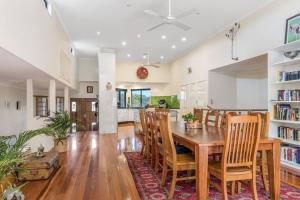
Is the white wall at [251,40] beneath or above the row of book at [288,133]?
above

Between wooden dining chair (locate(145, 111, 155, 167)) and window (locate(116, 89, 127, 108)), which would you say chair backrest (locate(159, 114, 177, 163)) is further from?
window (locate(116, 89, 127, 108))

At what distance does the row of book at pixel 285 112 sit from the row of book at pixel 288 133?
213 millimetres

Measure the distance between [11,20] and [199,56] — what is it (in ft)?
22.9

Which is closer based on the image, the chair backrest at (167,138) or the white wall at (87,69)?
the chair backrest at (167,138)

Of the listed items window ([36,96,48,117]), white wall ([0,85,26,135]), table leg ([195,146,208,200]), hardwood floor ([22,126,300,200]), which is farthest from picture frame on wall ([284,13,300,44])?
window ([36,96,48,117])

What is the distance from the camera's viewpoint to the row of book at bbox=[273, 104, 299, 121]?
4113 millimetres

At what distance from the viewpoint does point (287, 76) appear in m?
4.27

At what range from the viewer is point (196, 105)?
9078mm

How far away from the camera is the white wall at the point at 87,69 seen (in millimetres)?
11180

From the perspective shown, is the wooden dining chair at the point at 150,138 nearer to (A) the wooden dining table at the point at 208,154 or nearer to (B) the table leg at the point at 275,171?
(A) the wooden dining table at the point at 208,154

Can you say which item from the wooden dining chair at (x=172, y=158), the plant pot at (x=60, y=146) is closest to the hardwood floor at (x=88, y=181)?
the plant pot at (x=60, y=146)

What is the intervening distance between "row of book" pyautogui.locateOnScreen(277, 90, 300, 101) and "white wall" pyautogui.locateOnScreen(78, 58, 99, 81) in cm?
877

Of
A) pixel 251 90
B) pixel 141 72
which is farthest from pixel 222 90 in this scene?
pixel 141 72

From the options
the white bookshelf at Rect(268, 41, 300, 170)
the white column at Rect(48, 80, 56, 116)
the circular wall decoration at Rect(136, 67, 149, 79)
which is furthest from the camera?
the circular wall decoration at Rect(136, 67, 149, 79)
